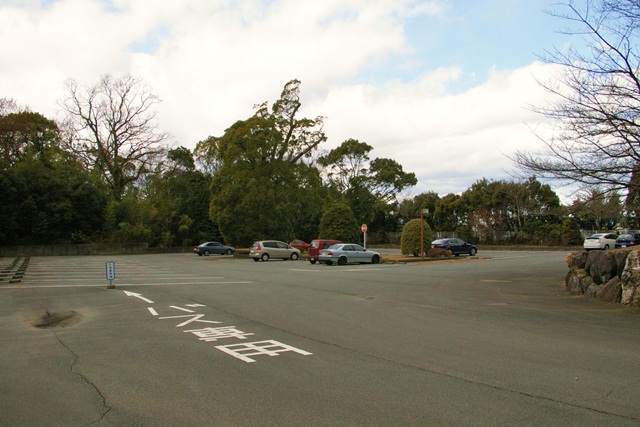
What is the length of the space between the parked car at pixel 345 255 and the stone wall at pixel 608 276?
16891mm

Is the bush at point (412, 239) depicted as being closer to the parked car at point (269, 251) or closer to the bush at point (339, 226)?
the bush at point (339, 226)

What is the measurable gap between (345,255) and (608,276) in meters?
19.2

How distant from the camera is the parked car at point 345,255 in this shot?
103 ft

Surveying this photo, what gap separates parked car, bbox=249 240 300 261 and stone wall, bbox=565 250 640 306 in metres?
25.1

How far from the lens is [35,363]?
703 cm

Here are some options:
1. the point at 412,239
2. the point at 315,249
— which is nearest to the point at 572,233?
the point at 412,239

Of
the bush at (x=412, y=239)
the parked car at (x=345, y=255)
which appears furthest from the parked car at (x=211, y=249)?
the parked car at (x=345, y=255)

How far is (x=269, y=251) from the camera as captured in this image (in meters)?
37.9

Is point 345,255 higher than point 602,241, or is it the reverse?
point 602,241

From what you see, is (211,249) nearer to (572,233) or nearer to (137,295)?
Result: (137,295)

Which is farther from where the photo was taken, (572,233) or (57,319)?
(572,233)

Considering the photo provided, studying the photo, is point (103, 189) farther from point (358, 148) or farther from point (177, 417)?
point (177, 417)

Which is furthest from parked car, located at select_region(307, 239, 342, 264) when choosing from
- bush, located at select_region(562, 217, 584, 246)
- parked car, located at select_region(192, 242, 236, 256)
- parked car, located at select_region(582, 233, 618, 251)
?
bush, located at select_region(562, 217, 584, 246)

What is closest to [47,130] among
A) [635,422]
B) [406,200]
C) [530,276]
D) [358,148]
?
[358,148]
